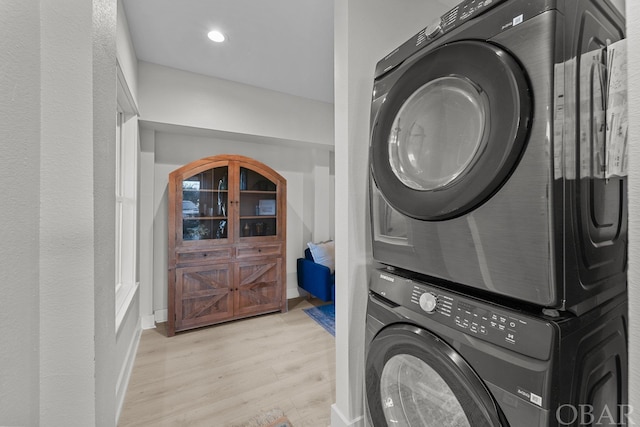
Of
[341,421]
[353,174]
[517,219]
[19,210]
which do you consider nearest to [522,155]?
[517,219]

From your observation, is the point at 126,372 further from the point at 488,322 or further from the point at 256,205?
the point at 488,322

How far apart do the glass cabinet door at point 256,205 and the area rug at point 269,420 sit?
178 centimetres

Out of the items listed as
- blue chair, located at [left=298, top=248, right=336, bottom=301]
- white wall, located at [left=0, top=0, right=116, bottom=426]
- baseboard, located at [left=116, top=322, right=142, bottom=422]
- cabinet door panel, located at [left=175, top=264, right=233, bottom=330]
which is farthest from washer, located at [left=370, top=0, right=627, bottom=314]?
cabinet door panel, located at [left=175, top=264, right=233, bottom=330]

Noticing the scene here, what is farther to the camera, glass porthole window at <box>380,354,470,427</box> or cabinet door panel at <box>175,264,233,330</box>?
cabinet door panel at <box>175,264,233,330</box>

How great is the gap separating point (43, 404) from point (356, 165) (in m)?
1.38

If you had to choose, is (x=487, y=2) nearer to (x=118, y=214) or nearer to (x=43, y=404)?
(x=43, y=404)

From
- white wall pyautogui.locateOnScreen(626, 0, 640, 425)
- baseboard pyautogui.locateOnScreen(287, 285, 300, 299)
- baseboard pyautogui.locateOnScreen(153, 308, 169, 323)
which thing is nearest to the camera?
white wall pyautogui.locateOnScreen(626, 0, 640, 425)

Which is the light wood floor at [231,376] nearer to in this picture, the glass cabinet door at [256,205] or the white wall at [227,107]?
the glass cabinet door at [256,205]

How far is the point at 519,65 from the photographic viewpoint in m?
0.70

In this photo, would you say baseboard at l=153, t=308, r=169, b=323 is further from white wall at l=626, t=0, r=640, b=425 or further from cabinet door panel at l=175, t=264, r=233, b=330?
white wall at l=626, t=0, r=640, b=425

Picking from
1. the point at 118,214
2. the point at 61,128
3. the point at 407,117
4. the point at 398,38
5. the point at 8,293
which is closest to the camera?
the point at 8,293

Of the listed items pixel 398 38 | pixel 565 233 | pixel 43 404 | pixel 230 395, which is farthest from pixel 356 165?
pixel 230 395

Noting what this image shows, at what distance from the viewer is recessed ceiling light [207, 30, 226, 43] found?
2.16m

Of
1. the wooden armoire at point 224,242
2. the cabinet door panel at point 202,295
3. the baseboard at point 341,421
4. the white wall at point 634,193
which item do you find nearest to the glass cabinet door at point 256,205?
the wooden armoire at point 224,242
